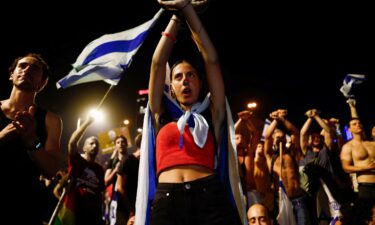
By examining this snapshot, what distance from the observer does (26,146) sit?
10.2 feet

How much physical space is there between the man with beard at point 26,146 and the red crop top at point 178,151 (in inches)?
38.1

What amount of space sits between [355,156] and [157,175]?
5827 millimetres

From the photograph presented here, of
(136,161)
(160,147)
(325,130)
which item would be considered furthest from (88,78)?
(325,130)

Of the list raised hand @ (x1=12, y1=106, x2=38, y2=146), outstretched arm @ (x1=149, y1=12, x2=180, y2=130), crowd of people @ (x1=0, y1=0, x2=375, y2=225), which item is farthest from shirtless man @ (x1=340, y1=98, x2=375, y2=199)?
raised hand @ (x1=12, y1=106, x2=38, y2=146)

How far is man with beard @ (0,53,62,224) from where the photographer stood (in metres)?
3.04

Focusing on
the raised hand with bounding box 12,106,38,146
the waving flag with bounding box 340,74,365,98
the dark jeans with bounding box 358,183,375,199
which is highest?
the waving flag with bounding box 340,74,365,98

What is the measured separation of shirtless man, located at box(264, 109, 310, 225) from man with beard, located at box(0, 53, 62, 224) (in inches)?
210

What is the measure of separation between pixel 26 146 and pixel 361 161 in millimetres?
6636

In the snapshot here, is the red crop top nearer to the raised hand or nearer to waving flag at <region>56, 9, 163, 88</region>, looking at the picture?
the raised hand

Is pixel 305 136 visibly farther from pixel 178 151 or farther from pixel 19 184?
pixel 19 184

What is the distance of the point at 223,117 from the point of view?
3.39 meters

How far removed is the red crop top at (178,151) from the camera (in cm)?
301

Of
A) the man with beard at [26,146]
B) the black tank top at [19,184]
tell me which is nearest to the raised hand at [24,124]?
the man with beard at [26,146]

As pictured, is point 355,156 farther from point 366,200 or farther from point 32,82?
point 32,82
